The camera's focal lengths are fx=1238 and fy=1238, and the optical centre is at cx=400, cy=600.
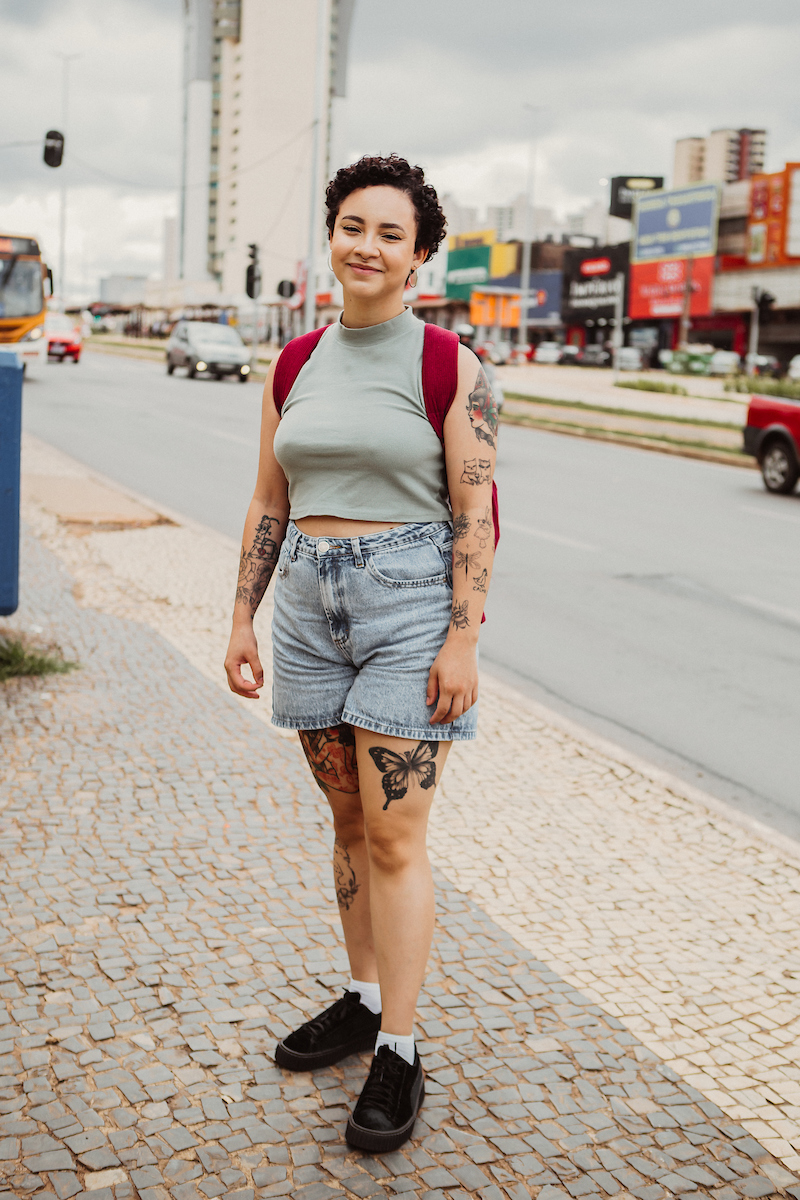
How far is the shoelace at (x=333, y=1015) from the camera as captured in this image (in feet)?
9.15

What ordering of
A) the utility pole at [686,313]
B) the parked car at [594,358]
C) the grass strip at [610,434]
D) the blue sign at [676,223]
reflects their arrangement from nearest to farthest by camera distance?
the grass strip at [610,434], the utility pole at [686,313], the parked car at [594,358], the blue sign at [676,223]

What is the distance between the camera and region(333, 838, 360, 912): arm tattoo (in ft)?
9.31

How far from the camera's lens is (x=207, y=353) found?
32406 millimetres

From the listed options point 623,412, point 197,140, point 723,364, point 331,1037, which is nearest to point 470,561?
point 331,1037

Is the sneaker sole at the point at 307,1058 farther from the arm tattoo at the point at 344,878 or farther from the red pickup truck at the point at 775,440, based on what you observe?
the red pickup truck at the point at 775,440

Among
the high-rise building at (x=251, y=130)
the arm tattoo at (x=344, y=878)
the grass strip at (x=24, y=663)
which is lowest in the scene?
the grass strip at (x=24, y=663)

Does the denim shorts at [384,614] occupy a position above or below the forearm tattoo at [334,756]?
above

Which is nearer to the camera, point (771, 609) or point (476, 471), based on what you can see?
point (476, 471)

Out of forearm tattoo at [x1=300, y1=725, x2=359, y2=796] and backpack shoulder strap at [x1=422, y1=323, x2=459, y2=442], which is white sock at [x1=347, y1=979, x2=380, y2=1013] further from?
backpack shoulder strap at [x1=422, y1=323, x2=459, y2=442]

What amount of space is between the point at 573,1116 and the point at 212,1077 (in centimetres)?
78

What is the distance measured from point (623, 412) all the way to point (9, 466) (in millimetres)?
21233

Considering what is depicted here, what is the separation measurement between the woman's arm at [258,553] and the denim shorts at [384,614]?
0.24 m

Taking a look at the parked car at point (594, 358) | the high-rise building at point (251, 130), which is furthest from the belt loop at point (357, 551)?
the high-rise building at point (251, 130)

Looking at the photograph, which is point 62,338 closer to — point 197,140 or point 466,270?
point 466,270
